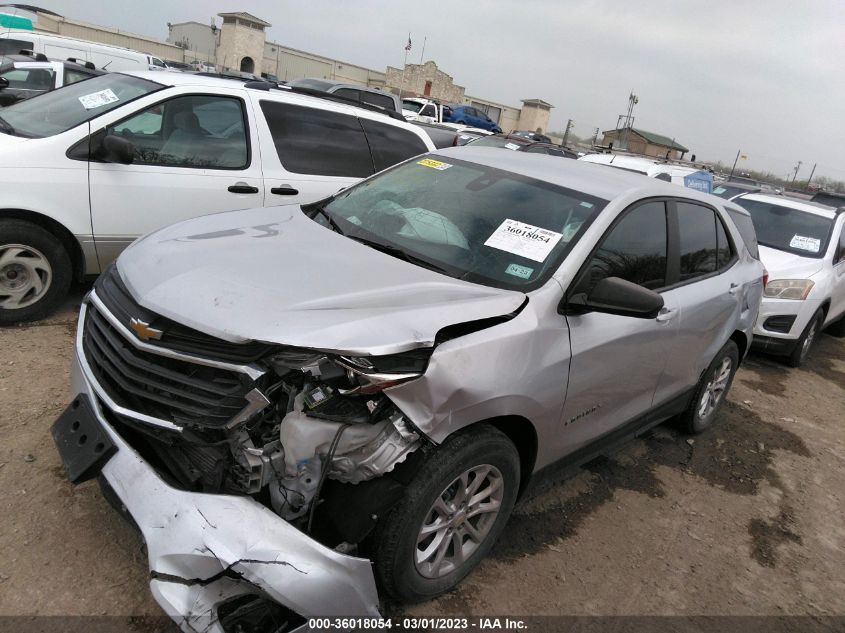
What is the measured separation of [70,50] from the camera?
14.5 meters

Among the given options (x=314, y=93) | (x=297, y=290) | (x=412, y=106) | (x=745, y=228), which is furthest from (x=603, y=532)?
(x=412, y=106)

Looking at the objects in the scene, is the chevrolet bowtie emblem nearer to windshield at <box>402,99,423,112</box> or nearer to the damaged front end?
the damaged front end

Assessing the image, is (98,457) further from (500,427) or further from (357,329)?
(500,427)

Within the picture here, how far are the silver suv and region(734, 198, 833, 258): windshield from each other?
497 centimetres

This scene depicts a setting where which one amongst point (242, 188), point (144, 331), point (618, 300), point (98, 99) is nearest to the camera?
point (144, 331)

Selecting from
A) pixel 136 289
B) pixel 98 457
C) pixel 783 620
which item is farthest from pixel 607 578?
pixel 136 289

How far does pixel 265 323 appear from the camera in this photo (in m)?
2.01

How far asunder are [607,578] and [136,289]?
2.53 metres

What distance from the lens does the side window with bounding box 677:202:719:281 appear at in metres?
3.53

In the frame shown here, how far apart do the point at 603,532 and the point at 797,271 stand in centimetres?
485

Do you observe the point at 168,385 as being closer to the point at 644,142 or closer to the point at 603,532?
the point at 603,532

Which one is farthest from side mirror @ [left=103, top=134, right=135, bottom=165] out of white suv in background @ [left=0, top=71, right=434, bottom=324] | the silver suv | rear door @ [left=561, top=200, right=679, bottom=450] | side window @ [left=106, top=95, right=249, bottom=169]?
rear door @ [left=561, top=200, right=679, bottom=450]

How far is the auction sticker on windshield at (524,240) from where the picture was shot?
2.76m

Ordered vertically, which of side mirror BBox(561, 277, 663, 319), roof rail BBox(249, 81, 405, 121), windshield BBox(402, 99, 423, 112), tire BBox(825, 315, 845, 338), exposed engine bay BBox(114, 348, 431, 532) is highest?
windshield BBox(402, 99, 423, 112)
